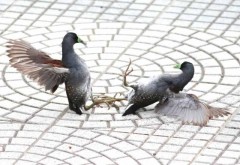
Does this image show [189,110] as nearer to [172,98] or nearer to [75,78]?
[172,98]

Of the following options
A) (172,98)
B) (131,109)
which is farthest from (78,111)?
(172,98)

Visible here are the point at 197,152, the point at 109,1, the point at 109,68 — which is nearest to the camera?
the point at 197,152

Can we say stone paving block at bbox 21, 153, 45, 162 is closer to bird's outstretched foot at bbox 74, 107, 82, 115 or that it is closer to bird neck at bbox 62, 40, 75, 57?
bird's outstretched foot at bbox 74, 107, 82, 115

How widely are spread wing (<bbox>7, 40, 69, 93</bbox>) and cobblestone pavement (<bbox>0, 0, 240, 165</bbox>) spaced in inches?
16.1

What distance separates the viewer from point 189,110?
7.51 metres

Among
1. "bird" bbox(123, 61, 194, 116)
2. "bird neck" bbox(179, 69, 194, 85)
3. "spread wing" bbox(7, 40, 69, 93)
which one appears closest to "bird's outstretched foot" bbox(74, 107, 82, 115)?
"spread wing" bbox(7, 40, 69, 93)

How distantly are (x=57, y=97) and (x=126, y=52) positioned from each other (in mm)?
1182

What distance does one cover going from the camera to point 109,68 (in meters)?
8.63

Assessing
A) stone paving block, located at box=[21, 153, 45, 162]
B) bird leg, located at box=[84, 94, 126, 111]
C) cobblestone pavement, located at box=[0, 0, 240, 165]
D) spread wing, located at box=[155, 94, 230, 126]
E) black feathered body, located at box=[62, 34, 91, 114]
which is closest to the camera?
stone paving block, located at box=[21, 153, 45, 162]

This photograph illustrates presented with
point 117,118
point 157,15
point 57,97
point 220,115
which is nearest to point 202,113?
point 220,115

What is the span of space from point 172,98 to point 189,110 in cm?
22

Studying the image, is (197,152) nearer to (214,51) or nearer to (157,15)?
(214,51)

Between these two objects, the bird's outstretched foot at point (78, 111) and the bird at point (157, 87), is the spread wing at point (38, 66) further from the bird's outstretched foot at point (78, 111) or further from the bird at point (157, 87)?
the bird at point (157, 87)

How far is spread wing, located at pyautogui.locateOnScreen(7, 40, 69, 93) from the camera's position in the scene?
7.50m
